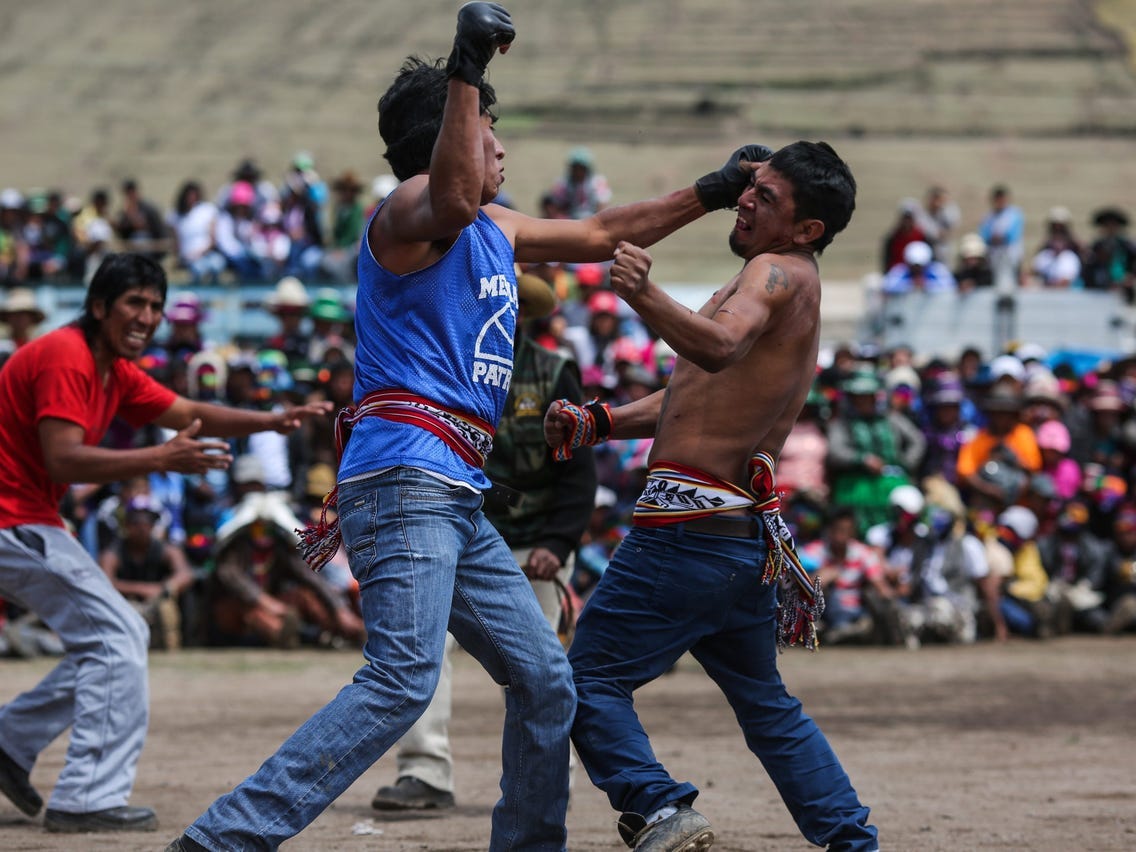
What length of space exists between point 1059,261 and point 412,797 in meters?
13.5

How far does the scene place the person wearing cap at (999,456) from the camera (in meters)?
13.8

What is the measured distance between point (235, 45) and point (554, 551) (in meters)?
37.2

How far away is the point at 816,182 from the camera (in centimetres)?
512

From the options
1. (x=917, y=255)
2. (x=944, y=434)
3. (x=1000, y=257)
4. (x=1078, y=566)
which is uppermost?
(x=1000, y=257)

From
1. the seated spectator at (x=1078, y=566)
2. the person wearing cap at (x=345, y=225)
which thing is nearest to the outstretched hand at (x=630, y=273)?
A: the seated spectator at (x=1078, y=566)

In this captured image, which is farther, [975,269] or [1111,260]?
[1111,260]

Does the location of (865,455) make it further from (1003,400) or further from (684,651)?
(684,651)

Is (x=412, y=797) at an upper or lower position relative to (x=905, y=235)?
lower

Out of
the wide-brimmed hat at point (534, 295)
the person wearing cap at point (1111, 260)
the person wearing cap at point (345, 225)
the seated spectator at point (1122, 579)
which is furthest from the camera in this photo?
the person wearing cap at point (1111, 260)

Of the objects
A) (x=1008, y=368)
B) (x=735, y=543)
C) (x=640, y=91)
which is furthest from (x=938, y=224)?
(x=640, y=91)

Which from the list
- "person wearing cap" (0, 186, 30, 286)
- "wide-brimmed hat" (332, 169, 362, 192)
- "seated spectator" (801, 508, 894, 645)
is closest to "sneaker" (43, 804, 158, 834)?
"seated spectator" (801, 508, 894, 645)

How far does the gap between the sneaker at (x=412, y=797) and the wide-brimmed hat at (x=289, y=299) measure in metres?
8.94

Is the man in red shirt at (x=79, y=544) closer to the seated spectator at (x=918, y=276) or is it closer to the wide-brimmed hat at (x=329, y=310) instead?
the wide-brimmed hat at (x=329, y=310)

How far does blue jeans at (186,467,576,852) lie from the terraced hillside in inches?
847
